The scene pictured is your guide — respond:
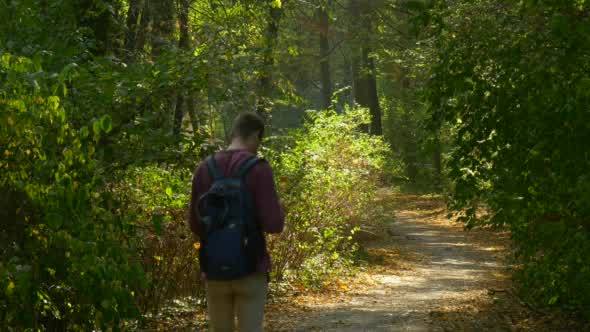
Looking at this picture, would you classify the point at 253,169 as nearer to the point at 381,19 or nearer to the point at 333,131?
the point at 333,131

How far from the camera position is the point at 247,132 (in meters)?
4.43

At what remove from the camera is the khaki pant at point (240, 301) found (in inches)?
168

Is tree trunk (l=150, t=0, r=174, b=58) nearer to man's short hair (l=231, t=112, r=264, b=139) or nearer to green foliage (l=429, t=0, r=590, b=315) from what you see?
green foliage (l=429, t=0, r=590, b=315)

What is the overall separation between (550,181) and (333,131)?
9.81 m

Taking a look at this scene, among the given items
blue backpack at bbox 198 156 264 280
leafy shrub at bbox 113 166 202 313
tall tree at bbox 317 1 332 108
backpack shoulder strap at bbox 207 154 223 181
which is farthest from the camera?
tall tree at bbox 317 1 332 108

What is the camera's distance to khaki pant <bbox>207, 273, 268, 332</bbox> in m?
4.28

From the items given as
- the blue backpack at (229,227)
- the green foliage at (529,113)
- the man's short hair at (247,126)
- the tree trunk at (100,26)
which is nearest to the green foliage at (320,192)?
the tree trunk at (100,26)

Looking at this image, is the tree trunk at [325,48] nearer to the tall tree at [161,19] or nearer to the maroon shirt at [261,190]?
the tall tree at [161,19]

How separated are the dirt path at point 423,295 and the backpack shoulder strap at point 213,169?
470cm

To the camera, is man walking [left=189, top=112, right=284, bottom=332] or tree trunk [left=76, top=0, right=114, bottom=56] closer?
man walking [left=189, top=112, right=284, bottom=332]

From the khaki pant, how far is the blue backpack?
71mm

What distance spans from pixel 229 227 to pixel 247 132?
581mm

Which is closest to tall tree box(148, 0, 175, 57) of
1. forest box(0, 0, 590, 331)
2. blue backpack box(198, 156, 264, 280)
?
forest box(0, 0, 590, 331)

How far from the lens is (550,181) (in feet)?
22.1
